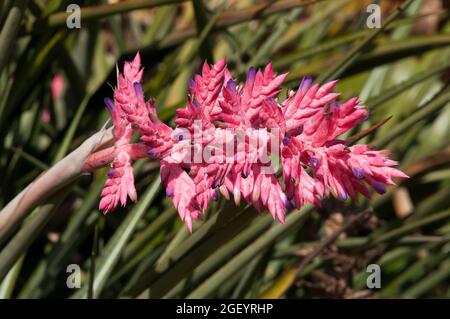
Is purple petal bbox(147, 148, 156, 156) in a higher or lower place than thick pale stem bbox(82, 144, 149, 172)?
lower

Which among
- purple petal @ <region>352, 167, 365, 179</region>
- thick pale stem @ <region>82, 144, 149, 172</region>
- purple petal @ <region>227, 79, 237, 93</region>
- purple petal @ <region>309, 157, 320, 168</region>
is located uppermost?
purple petal @ <region>227, 79, 237, 93</region>
